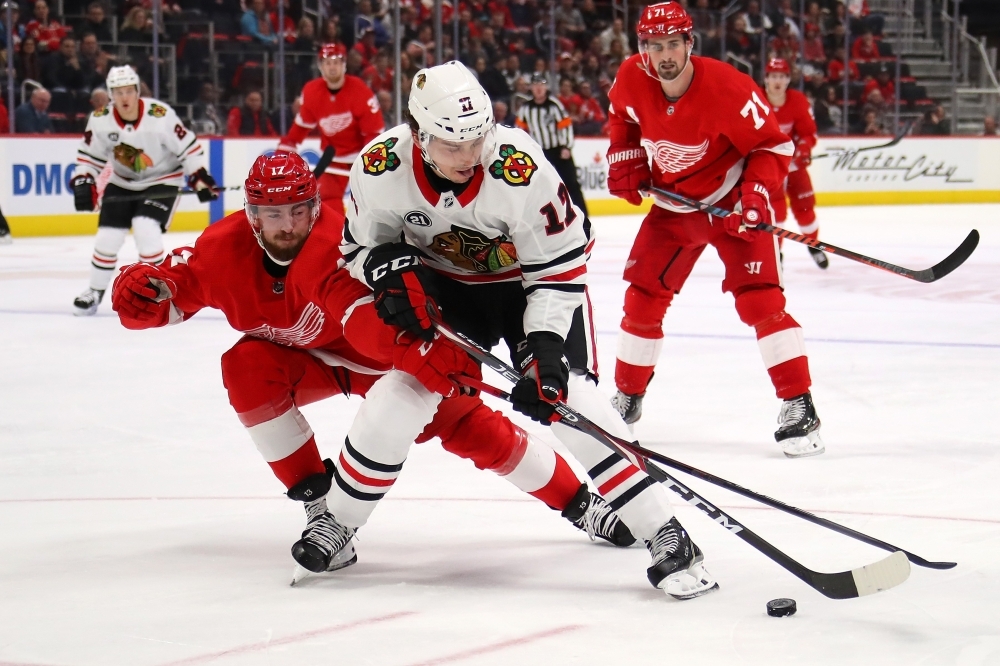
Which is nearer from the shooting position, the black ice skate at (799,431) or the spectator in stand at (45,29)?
the black ice skate at (799,431)

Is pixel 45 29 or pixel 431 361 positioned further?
pixel 45 29

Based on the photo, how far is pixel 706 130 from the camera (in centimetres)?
353

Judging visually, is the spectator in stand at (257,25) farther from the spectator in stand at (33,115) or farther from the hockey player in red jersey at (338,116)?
the hockey player in red jersey at (338,116)

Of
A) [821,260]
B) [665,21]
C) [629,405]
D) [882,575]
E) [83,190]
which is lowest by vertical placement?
[821,260]

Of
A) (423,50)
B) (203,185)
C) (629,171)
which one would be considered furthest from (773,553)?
(423,50)

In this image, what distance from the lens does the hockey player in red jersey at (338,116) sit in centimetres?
780

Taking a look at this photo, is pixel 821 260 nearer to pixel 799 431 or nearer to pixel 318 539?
pixel 799 431

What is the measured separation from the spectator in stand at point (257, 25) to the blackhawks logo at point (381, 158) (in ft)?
28.6

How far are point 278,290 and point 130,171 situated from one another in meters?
4.11

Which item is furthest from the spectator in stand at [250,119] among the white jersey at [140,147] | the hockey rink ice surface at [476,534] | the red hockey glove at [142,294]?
the red hockey glove at [142,294]

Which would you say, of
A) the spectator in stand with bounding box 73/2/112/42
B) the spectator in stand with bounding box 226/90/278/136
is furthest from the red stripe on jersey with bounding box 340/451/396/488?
the spectator in stand with bounding box 226/90/278/136

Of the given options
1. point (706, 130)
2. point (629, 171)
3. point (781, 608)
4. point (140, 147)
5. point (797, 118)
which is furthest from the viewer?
point (797, 118)

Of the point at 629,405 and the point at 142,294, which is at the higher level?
the point at 142,294

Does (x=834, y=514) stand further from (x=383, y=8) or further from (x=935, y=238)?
(x=383, y=8)
